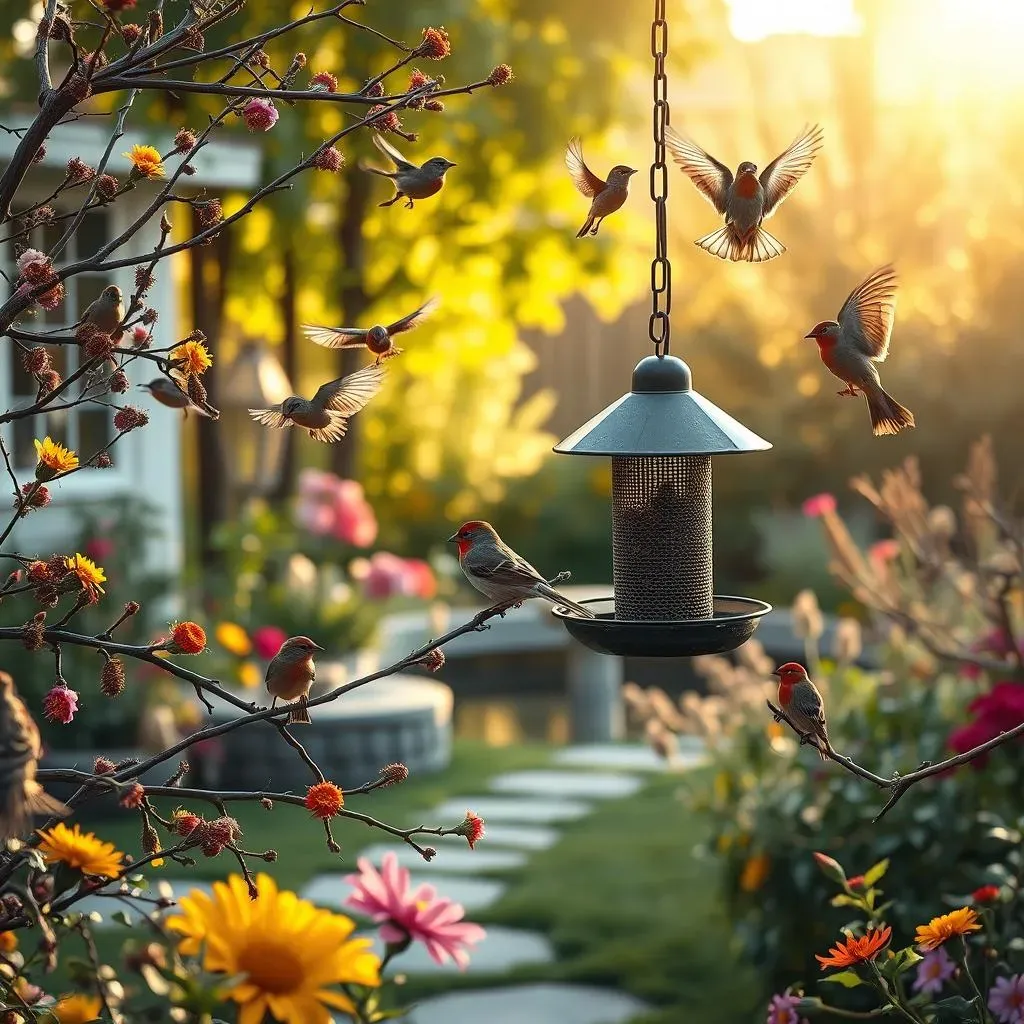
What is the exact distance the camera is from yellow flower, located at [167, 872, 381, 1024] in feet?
5.21

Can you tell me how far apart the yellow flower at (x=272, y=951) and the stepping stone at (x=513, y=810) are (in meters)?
5.24

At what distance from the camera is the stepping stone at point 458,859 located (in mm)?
6242

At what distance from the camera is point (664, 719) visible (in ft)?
16.2

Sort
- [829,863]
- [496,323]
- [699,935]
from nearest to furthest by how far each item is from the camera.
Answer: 1. [829,863]
2. [699,935]
3. [496,323]

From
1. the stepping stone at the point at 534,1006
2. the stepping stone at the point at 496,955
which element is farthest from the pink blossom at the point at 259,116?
the stepping stone at the point at 496,955

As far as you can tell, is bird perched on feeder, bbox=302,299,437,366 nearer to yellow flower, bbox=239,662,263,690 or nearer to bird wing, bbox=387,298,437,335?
bird wing, bbox=387,298,437,335

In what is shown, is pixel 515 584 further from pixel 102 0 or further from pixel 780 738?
pixel 780 738

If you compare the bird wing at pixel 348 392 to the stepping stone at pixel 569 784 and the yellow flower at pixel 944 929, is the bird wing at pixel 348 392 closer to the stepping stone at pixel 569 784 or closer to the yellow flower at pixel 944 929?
the yellow flower at pixel 944 929

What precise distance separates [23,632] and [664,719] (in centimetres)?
335

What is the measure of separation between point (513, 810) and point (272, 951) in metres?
5.73

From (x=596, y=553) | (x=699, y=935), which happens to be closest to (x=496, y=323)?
(x=596, y=553)

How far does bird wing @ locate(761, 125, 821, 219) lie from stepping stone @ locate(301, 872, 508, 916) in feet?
11.5

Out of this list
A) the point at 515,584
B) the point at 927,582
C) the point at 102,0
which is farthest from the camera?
the point at 927,582

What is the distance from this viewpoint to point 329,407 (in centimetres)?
250
